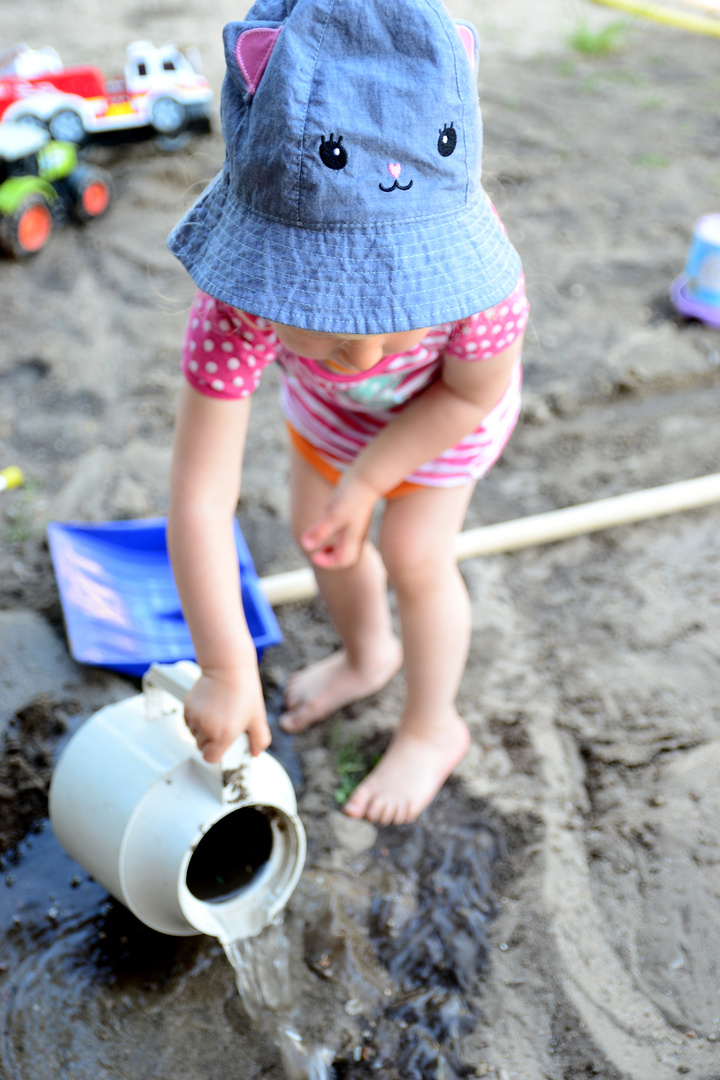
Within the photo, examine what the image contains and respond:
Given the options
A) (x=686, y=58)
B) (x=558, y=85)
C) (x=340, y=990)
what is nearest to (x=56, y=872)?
(x=340, y=990)

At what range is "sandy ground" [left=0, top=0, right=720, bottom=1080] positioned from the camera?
50.9 inches

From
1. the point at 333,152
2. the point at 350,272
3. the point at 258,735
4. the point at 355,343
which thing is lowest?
the point at 258,735

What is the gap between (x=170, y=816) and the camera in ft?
4.04

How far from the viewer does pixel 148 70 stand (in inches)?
131

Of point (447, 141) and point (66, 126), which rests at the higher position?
point (447, 141)

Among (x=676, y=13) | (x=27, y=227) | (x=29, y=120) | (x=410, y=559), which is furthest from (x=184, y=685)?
(x=676, y=13)

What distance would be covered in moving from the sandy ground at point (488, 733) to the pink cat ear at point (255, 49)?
1.88ft

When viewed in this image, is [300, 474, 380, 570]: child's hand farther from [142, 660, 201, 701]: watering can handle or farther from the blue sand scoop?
the blue sand scoop

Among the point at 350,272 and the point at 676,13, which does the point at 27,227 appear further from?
the point at 676,13

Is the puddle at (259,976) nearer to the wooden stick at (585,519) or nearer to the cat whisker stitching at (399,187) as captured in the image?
the wooden stick at (585,519)

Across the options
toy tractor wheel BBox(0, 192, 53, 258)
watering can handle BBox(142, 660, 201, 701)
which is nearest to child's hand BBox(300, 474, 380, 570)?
watering can handle BBox(142, 660, 201, 701)

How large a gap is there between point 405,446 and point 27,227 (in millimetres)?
1983

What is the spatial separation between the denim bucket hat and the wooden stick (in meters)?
1.04

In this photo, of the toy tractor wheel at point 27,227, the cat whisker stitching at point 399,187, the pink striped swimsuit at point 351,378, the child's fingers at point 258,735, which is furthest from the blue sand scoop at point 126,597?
the toy tractor wheel at point 27,227
